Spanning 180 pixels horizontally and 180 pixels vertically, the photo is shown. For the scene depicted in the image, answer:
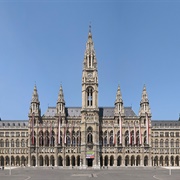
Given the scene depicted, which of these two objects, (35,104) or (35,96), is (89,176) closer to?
(35,104)

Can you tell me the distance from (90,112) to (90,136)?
10982mm

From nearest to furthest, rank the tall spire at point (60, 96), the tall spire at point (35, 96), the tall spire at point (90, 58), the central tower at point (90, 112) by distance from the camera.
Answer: the central tower at point (90, 112)
the tall spire at point (60, 96)
the tall spire at point (90, 58)
the tall spire at point (35, 96)

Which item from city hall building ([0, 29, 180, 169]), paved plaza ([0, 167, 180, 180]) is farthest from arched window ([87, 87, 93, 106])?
paved plaza ([0, 167, 180, 180])

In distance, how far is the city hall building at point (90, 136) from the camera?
6068 inches

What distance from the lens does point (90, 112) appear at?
156m

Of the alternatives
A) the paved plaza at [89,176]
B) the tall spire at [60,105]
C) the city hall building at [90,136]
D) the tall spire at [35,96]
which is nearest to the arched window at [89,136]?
the city hall building at [90,136]

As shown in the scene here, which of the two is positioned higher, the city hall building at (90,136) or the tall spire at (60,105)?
the tall spire at (60,105)

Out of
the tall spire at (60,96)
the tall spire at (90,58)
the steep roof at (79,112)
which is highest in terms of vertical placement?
the tall spire at (90,58)

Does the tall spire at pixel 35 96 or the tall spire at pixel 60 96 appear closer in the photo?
the tall spire at pixel 60 96

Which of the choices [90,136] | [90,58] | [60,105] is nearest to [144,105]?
[90,136]

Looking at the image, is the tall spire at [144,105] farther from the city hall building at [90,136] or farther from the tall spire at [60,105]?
the tall spire at [60,105]

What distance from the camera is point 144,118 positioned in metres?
160

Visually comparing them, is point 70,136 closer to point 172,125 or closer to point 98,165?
point 98,165

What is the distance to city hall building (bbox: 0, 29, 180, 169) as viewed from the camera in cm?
15412
